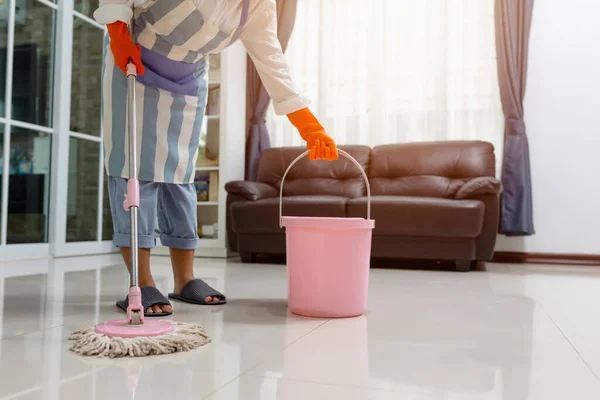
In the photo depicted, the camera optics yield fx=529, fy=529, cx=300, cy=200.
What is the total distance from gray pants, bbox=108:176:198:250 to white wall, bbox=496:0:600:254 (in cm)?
280

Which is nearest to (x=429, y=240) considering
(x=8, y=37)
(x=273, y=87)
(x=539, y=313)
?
(x=539, y=313)

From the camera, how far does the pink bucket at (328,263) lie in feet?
4.66

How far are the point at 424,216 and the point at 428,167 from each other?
70cm

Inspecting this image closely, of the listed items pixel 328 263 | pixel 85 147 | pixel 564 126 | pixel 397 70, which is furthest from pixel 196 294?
pixel 564 126

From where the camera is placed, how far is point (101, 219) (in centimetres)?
404

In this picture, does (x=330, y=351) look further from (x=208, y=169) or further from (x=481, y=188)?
(x=208, y=169)

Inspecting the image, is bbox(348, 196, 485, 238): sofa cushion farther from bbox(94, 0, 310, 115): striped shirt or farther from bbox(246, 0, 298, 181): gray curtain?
bbox(94, 0, 310, 115): striped shirt

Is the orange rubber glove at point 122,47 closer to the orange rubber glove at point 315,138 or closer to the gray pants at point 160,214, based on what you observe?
the gray pants at point 160,214

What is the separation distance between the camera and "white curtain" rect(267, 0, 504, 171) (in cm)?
388

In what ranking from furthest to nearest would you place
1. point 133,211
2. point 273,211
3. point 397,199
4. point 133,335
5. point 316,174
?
point 316,174, point 273,211, point 397,199, point 133,211, point 133,335

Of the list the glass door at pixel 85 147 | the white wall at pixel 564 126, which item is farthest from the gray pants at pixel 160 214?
the white wall at pixel 564 126

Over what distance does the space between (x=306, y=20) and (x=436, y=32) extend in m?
1.04

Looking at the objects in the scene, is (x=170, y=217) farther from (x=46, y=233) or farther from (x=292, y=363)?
(x=46, y=233)

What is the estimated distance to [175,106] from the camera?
1.61 metres
